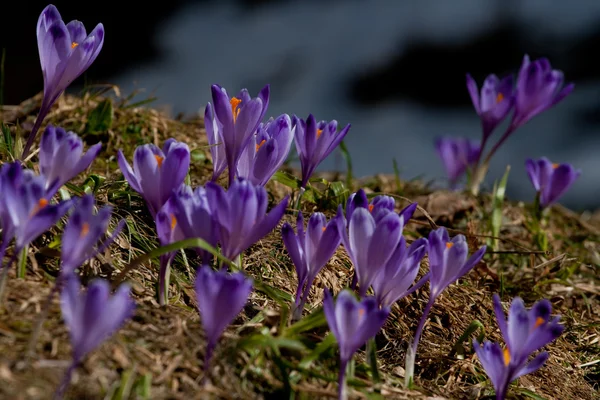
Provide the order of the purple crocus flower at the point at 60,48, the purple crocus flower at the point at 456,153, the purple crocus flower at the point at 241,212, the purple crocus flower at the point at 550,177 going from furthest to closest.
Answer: the purple crocus flower at the point at 456,153
the purple crocus flower at the point at 550,177
the purple crocus flower at the point at 60,48
the purple crocus flower at the point at 241,212

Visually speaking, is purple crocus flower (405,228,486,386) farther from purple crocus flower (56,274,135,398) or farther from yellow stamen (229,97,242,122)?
purple crocus flower (56,274,135,398)

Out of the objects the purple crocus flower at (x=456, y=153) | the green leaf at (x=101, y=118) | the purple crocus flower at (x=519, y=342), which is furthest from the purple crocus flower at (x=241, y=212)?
the purple crocus flower at (x=456, y=153)

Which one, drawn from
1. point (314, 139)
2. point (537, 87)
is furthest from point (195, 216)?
point (537, 87)

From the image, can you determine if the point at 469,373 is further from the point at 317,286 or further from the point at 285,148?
the point at 285,148

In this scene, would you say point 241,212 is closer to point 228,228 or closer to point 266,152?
point 228,228

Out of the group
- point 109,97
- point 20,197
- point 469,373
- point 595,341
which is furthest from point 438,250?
point 109,97

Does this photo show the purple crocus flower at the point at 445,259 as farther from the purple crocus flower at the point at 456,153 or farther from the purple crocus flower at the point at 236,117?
the purple crocus flower at the point at 456,153
